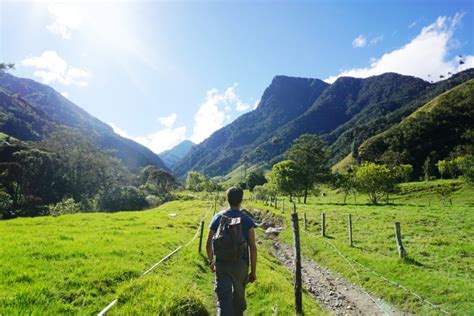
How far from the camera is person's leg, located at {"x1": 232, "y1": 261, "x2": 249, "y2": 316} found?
6.39 m

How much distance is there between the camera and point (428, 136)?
157875 mm

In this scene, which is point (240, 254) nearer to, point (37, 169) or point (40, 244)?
point (40, 244)

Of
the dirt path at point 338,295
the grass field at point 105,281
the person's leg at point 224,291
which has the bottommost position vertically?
the dirt path at point 338,295

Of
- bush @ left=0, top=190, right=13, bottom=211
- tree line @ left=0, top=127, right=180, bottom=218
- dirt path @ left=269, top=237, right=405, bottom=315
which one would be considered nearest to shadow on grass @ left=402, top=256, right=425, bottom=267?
dirt path @ left=269, top=237, right=405, bottom=315

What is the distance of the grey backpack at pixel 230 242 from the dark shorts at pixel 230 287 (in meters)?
0.18

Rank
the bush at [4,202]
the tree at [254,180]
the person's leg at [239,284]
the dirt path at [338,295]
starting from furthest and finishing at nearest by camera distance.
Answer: the tree at [254,180] < the bush at [4,202] < the dirt path at [338,295] < the person's leg at [239,284]

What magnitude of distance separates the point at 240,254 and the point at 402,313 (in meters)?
9.40

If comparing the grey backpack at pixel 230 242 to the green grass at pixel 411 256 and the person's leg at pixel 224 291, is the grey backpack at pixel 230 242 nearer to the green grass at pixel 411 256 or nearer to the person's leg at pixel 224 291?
the person's leg at pixel 224 291

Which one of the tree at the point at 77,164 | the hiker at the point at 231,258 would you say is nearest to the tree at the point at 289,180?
the tree at the point at 77,164

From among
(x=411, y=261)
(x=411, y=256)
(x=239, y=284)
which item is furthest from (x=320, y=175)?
(x=239, y=284)

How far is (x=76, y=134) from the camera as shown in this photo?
88438 mm

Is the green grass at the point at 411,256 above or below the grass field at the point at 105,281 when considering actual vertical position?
below

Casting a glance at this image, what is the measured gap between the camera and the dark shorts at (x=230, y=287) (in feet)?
20.7

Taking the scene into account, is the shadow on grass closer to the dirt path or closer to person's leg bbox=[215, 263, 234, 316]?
the dirt path
